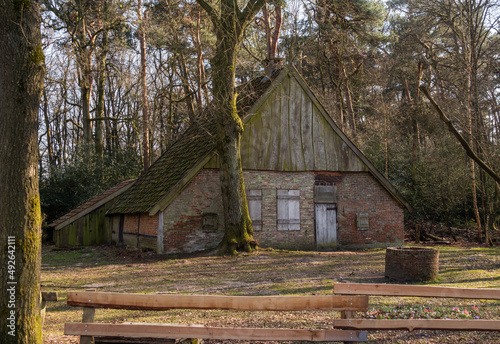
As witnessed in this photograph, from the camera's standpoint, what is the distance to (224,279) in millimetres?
11188

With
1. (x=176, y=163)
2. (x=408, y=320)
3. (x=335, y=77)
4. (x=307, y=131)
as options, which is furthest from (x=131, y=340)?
(x=335, y=77)

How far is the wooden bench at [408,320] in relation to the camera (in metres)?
5.36

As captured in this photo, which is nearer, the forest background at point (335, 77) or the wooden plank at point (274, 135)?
→ the wooden plank at point (274, 135)

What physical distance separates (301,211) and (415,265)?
778cm

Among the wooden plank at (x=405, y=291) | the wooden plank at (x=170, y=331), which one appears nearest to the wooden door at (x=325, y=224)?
the wooden plank at (x=405, y=291)

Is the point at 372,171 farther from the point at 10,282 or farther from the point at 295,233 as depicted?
the point at 10,282

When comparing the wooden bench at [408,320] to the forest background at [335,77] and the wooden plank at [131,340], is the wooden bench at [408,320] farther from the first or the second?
the forest background at [335,77]

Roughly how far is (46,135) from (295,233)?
22.7 metres

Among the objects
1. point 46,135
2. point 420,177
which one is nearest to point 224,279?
point 420,177

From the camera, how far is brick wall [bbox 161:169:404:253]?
16.2 metres

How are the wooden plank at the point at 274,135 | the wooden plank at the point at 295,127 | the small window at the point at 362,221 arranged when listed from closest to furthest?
the wooden plank at the point at 274,135 < the wooden plank at the point at 295,127 < the small window at the point at 362,221

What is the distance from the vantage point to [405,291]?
219 inches

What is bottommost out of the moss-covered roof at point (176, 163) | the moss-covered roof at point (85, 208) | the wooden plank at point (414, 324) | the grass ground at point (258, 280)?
the grass ground at point (258, 280)

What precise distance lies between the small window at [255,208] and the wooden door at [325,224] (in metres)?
2.30
